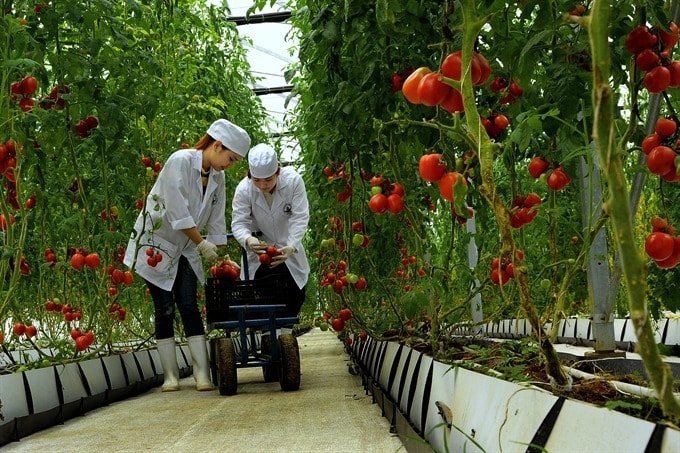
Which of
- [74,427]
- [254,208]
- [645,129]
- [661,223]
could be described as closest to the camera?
[661,223]

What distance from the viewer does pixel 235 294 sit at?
4660 mm

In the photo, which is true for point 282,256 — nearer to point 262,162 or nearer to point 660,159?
point 262,162

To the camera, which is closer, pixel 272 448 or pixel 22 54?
pixel 272 448

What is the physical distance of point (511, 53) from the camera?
2.08 meters

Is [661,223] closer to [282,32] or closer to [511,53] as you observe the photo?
[511,53]

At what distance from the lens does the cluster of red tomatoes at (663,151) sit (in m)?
1.54

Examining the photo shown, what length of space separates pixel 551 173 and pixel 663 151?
1.32 ft

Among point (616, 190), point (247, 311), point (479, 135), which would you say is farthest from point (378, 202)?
point (247, 311)

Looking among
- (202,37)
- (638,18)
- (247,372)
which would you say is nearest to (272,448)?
(638,18)

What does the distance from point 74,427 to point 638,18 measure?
2.73 meters

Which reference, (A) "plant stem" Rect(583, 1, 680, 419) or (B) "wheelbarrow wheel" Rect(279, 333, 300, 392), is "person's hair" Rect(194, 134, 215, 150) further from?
(A) "plant stem" Rect(583, 1, 680, 419)

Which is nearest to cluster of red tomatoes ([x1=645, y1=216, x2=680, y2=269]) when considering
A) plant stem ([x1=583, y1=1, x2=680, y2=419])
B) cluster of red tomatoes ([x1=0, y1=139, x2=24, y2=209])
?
plant stem ([x1=583, y1=1, x2=680, y2=419])

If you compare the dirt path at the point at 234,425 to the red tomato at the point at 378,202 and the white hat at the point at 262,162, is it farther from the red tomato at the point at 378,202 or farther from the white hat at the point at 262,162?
the white hat at the point at 262,162

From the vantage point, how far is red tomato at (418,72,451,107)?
1.32 metres
